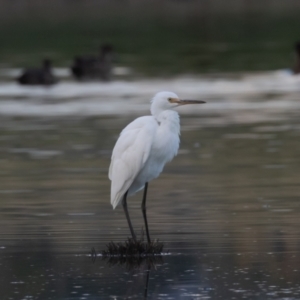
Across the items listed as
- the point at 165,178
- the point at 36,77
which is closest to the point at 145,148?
the point at 165,178

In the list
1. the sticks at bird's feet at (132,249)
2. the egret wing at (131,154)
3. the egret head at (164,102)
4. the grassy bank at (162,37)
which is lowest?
the sticks at bird's feet at (132,249)

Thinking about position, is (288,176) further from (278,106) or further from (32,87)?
(32,87)

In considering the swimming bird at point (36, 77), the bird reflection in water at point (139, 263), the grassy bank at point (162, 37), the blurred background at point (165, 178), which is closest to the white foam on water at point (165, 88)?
the blurred background at point (165, 178)

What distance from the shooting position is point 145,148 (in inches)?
378

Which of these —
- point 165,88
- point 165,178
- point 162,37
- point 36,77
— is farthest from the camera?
point 162,37

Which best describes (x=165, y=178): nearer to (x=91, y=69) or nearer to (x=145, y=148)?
(x=145, y=148)

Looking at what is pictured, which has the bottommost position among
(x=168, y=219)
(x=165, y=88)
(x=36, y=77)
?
(x=168, y=219)

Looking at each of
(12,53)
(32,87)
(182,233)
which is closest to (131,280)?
(182,233)

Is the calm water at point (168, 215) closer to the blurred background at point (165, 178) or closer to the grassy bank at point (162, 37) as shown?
the blurred background at point (165, 178)

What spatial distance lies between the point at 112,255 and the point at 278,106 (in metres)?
13.5

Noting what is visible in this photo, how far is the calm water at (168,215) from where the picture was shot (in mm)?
8211

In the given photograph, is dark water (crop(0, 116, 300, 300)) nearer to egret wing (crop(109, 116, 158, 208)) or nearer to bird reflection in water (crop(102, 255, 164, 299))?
bird reflection in water (crop(102, 255, 164, 299))

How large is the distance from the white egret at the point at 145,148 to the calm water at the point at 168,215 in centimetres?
57

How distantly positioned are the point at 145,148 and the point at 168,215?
1.70 meters
